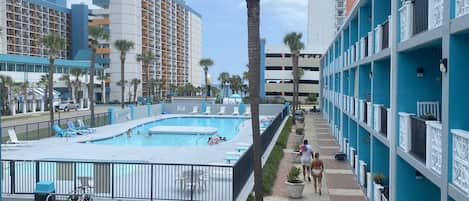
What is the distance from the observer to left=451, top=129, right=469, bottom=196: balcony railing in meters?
6.87

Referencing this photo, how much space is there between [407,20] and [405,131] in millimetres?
2681

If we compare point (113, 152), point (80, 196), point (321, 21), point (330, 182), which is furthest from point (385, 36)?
point (321, 21)

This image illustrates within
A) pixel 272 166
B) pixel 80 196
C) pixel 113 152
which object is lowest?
pixel 113 152

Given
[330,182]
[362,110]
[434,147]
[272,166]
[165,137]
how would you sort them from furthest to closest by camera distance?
[165,137] → [272,166] → [362,110] → [330,182] → [434,147]

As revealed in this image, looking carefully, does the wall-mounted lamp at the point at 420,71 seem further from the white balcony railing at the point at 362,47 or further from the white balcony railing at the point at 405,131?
the white balcony railing at the point at 362,47

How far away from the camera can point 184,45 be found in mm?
140750

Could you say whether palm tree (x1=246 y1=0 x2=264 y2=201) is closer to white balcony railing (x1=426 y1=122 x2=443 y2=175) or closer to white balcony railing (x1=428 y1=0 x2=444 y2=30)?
white balcony railing (x1=428 y1=0 x2=444 y2=30)

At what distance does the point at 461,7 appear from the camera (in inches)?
291

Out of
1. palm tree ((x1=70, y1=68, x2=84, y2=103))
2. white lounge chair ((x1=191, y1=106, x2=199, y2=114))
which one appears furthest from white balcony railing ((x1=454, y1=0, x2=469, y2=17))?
palm tree ((x1=70, y1=68, x2=84, y2=103))

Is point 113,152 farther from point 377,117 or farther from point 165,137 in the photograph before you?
point 377,117

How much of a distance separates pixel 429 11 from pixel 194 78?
143 m

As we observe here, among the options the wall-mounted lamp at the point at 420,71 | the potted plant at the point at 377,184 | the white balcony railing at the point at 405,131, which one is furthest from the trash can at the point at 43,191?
the wall-mounted lamp at the point at 420,71

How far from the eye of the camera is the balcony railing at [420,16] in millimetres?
9828

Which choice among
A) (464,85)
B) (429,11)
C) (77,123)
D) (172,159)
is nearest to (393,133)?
(429,11)
